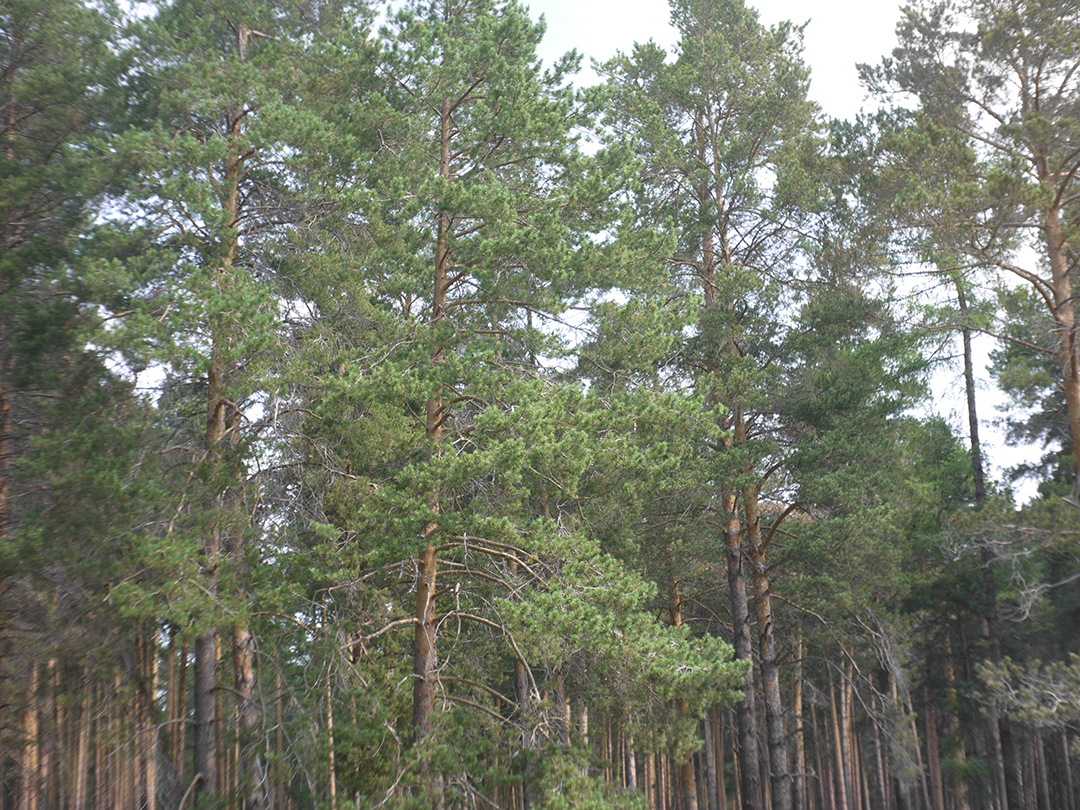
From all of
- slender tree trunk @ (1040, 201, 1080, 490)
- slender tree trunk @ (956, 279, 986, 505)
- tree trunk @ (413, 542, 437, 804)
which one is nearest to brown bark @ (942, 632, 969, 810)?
slender tree trunk @ (956, 279, 986, 505)

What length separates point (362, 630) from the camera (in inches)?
340

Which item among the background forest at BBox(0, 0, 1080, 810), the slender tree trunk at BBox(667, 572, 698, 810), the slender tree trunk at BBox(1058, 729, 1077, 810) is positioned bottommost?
the slender tree trunk at BBox(1058, 729, 1077, 810)

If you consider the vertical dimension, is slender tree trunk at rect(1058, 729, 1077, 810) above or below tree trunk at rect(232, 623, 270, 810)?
below

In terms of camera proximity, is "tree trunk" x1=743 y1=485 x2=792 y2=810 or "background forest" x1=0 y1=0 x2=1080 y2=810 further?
"tree trunk" x1=743 y1=485 x2=792 y2=810

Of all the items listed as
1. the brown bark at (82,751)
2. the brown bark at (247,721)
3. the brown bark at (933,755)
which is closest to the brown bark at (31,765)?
the brown bark at (82,751)

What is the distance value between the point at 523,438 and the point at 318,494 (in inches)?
109

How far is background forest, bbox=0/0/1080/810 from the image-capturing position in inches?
309

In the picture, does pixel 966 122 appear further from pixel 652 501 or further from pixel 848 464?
pixel 652 501

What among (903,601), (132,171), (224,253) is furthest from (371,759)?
(903,601)

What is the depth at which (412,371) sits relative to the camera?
823 centimetres

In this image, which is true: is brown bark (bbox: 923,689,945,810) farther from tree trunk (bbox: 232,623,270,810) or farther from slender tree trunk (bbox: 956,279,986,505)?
tree trunk (bbox: 232,623,270,810)

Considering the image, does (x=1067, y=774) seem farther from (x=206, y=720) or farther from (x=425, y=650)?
(x=206, y=720)

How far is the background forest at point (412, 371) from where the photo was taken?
25.7ft

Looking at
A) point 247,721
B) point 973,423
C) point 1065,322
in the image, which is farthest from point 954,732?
point 247,721
